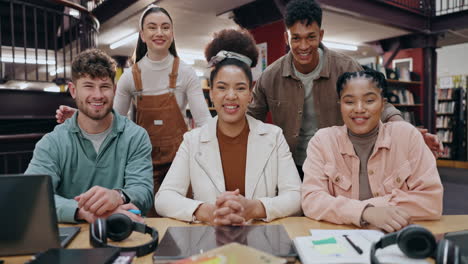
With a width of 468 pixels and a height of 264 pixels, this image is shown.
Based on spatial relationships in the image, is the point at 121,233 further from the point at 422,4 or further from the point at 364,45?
the point at 364,45

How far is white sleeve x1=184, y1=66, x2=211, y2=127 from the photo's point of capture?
2.21 metres

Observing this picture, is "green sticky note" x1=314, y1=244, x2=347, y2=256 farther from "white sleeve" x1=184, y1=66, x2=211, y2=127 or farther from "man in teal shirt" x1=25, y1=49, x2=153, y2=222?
"white sleeve" x1=184, y1=66, x2=211, y2=127

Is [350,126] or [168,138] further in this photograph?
[168,138]

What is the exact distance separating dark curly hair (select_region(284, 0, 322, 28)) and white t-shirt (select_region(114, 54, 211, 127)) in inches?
27.1

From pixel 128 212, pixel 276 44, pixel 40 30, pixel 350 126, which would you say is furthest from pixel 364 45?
pixel 128 212

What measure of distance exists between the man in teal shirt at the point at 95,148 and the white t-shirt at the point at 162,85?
394 mm

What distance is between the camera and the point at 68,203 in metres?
1.38

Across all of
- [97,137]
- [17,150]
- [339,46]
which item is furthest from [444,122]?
[97,137]

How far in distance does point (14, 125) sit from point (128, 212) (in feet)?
13.4

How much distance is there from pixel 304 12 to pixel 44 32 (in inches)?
299

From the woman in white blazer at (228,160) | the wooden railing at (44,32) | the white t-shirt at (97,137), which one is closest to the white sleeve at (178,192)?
the woman in white blazer at (228,160)

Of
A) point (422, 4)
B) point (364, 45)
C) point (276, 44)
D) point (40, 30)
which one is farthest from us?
point (364, 45)

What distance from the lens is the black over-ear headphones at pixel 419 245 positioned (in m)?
0.89

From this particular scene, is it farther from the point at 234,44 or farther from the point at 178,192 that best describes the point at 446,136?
the point at 178,192
